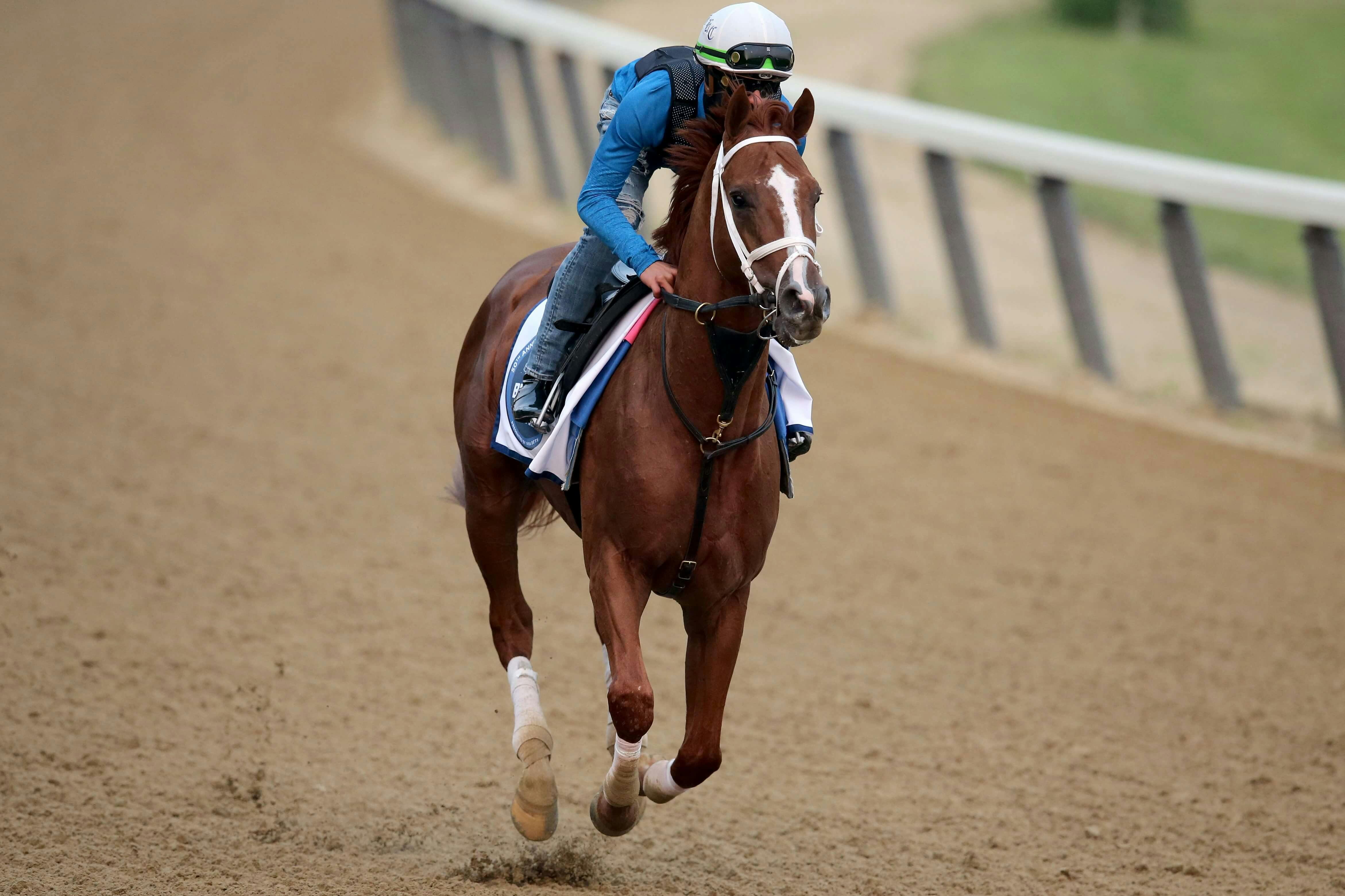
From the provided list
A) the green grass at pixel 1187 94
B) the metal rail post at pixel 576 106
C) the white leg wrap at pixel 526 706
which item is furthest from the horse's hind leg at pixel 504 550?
the green grass at pixel 1187 94

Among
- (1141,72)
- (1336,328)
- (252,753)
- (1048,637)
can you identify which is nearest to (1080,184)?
(1141,72)

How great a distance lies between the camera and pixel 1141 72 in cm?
2081

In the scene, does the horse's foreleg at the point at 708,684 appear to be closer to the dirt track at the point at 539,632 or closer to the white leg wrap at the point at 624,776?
the white leg wrap at the point at 624,776

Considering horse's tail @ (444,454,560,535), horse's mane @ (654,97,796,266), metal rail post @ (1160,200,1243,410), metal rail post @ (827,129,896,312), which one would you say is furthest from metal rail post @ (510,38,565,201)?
horse's mane @ (654,97,796,266)

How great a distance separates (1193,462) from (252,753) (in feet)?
21.9

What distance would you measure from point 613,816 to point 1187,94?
60.0 feet

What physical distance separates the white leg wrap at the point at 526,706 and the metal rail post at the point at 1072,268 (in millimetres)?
6974

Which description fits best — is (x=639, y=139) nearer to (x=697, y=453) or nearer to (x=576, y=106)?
(x=697, y=453)

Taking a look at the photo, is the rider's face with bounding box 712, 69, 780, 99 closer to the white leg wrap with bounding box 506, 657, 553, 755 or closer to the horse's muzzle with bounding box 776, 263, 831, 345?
the horse's muzzle with bounding box 776, 263, 831, 345

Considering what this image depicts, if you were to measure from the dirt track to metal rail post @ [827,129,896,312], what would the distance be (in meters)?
1.01

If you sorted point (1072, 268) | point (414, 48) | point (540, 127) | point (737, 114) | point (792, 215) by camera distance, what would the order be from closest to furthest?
point (792, 215) → point (737, 114) → point (1072, 268) → point (540, 127) → point (414, 48)

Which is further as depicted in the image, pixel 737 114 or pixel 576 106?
pixel 576 106

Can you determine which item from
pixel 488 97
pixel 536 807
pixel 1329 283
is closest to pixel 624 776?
pixel 536 807

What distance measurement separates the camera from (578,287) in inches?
194
